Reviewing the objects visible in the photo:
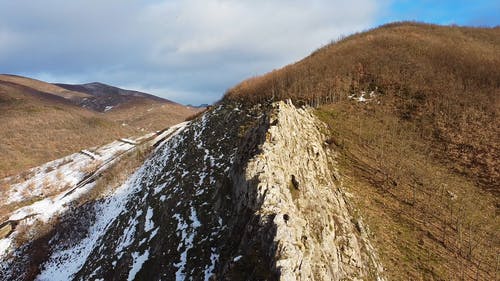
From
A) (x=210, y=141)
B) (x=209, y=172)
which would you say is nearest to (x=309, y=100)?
(x=210, y=141)

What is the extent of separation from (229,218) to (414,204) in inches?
494

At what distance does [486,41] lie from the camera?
158 feet

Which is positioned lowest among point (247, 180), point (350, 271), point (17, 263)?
point (17, 263)

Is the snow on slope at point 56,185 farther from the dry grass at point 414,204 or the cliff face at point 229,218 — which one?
the dry grass at point 414,204

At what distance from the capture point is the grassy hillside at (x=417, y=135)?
17.8 meters

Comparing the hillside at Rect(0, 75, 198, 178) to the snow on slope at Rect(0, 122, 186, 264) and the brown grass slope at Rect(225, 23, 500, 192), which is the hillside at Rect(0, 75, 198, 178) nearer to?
the snow on slope at Rect(0, 122, 186, 264)

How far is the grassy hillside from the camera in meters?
17.8

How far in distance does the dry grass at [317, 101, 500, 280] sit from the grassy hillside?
72 mm

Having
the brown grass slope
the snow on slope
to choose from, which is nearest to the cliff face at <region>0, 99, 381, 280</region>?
the snow on slope

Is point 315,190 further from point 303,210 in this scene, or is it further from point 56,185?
point 56,185

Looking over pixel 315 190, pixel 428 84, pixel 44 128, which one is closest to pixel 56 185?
pixel 315 190

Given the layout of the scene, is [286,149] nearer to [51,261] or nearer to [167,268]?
[167,268]

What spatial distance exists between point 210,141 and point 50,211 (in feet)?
83.4

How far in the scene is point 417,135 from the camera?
2856 cm
